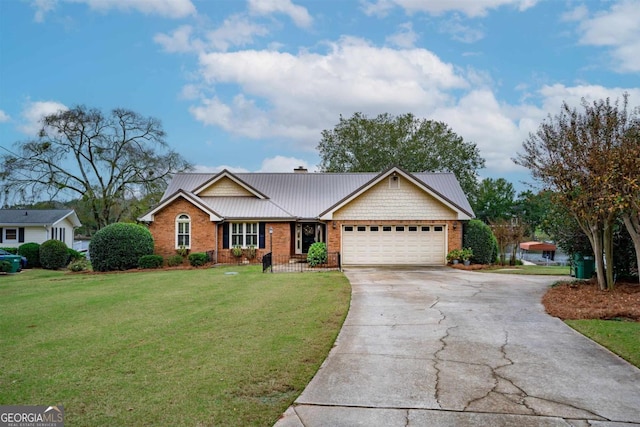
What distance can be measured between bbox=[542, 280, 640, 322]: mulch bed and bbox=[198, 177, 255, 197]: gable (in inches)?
738

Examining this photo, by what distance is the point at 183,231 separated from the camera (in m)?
26.6

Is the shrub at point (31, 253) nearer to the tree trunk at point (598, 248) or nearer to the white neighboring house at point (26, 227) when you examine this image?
the white neighboring house at point (26, 227)

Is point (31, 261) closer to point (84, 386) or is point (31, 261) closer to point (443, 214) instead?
point (443, 214)

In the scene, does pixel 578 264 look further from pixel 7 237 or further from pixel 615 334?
pixel 7 237

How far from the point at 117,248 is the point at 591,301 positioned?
812 inches

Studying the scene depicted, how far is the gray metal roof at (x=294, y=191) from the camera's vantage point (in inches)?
1088

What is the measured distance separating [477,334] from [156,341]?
548cm

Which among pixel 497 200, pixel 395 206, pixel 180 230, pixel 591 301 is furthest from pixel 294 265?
pixel 497 200

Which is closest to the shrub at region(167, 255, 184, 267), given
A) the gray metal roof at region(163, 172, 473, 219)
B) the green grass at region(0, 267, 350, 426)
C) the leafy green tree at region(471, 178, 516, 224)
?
the gray metal roof at region(163, 172, 473, 219)

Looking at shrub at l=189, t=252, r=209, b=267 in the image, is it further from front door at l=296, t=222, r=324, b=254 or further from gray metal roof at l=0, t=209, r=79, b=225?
gray metal roof at l=0, t=209, r=79, b=225

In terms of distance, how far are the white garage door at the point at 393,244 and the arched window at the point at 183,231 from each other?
8332 millimetres

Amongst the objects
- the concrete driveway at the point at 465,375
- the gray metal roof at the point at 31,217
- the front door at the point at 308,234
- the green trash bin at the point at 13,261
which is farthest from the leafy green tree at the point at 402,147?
the concrete driveway at the point at 465,375

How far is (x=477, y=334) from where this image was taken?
8820mm

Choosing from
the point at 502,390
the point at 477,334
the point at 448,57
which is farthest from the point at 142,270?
the point at 502,390
